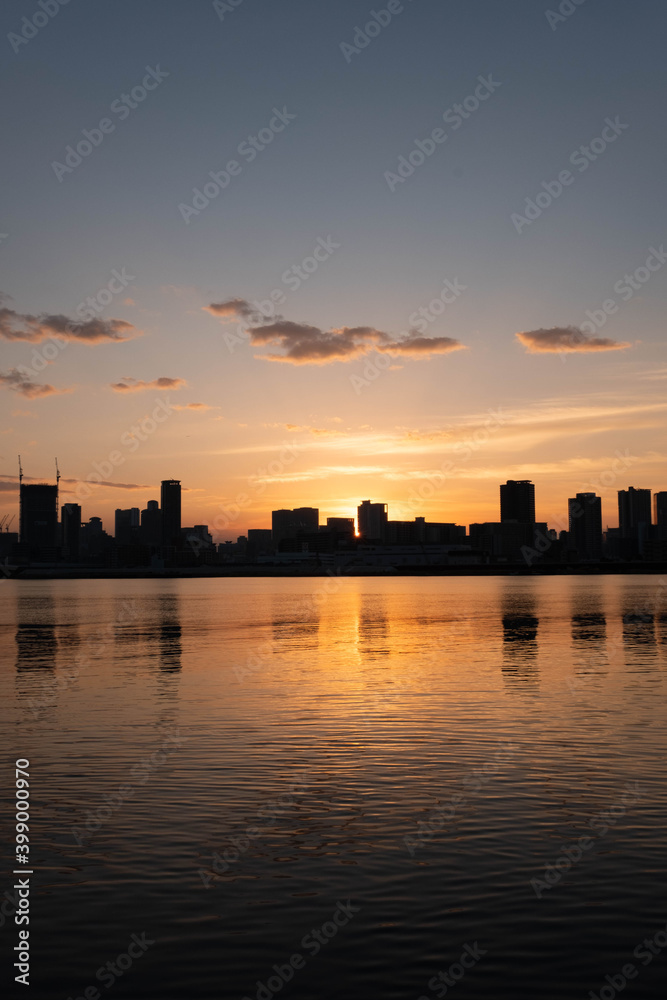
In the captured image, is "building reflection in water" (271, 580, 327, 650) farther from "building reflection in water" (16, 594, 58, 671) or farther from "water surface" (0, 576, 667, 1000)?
"water surface" (0, 576, 667, 1000)

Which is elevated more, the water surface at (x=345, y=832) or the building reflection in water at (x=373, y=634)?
the water surface at (x=345, y=832)

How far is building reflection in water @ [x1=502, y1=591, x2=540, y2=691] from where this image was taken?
51066 millimetres

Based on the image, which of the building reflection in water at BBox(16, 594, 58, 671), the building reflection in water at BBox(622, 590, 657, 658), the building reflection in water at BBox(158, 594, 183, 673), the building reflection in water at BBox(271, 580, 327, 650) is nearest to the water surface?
the building reflection in water at BBox(158, 594, 183, 673)

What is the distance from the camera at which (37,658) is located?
67.1 meters

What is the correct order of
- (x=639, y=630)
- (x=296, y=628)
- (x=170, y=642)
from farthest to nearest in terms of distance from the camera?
(x=296, y=628), (x=639, y=630), (x=170, y=642)

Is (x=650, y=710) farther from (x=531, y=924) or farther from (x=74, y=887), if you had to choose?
(x=74, y=887)

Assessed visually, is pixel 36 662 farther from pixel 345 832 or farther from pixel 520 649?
pixel 345 832

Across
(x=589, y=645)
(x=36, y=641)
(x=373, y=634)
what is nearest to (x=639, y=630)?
(x=589, y=645)

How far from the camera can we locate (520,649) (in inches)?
2783

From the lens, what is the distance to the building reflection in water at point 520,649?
5107 centimetres

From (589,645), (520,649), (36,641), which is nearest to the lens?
(520,649)

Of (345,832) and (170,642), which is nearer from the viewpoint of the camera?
(345,832)

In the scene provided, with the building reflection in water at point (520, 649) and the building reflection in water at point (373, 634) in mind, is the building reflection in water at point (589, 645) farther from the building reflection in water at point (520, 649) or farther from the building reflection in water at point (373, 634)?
the building reflection in water at point (373, 634)

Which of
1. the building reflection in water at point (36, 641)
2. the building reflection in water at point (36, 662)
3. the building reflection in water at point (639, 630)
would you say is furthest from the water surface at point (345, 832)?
the building reflection in water at point (639, 630)
